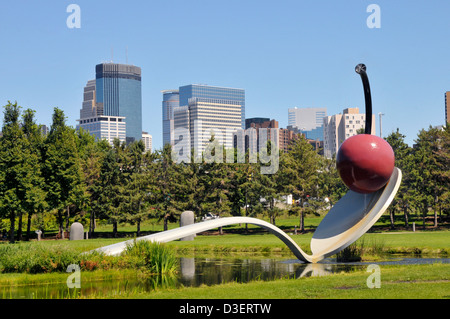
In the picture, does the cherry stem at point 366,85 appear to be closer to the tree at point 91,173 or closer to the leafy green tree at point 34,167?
the leafy green tree at point 34,167

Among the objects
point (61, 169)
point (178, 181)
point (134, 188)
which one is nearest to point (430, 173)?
point (178, 181)

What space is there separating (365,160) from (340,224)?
3032 millimetres

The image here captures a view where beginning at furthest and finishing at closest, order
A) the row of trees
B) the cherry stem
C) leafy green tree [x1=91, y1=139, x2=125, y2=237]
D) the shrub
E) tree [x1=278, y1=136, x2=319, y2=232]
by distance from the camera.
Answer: leafy green tree [x1=91, y1=139, x2=125, y2=237] → tree [x1=278, y1=136, x2=319, y2=232] → the row of trees → the cherry stem → the shrub

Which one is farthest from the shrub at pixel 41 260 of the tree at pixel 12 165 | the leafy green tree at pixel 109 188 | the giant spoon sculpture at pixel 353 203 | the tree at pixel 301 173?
the tree at pixel 301 173

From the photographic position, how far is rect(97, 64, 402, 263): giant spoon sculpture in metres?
19.1

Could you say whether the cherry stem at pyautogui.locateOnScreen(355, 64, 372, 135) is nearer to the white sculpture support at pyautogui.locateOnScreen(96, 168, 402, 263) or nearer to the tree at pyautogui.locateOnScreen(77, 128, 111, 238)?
the white sculpture support at pyautogui.locateOnScreen(96, 168, 402, 263)

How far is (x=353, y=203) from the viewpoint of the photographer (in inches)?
855

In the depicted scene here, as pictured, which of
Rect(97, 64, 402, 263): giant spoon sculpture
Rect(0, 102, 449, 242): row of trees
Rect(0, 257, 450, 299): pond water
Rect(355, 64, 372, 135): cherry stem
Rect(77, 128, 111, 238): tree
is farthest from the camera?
Rect(77, 128, 111, 238): tree

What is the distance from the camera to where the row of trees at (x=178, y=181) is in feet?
137

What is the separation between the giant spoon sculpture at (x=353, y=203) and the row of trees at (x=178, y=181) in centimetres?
2293

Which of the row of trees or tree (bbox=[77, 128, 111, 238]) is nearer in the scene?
the row of trees

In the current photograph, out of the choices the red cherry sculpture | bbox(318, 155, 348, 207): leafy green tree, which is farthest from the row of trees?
the red cherry sculpture
